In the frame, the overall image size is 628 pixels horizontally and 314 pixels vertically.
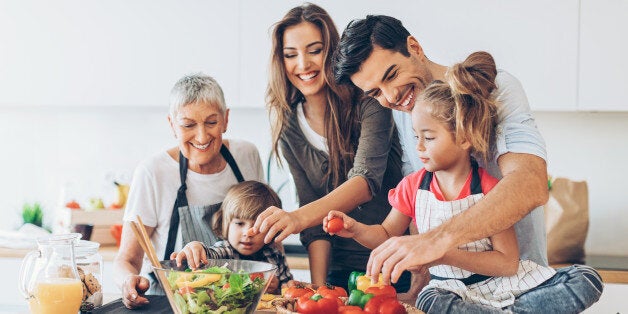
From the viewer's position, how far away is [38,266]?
1820mm

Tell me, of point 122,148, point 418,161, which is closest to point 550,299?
point 418,161

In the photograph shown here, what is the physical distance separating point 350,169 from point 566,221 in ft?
4.48

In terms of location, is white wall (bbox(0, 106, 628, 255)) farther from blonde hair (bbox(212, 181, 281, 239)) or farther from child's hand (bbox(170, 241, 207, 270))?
child's hand (bbox(170, 241, 207, 270))

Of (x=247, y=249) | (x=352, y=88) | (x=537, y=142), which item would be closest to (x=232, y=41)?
(x=352, y=88)

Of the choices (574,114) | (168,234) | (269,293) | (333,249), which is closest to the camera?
(269,293)

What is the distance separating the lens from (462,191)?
208cm

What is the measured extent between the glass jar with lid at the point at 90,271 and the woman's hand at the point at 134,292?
6cm

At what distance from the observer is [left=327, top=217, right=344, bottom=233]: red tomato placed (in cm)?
192

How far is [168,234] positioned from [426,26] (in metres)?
1.64

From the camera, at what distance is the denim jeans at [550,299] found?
181cm

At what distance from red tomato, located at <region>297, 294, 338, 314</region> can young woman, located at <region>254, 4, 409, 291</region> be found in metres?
0.60

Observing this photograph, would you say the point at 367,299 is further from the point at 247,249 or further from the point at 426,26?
the point at 426,26

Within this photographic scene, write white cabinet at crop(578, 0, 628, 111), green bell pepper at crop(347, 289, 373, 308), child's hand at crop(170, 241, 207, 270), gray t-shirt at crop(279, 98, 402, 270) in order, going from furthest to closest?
1. white cabinet at crop(578, 0, 628, 111)
2. gray t-shirt at crop(279, 98, 402, 270)
3. child's hand at crop(170, 241, 207, 270)
4. green bell pepper at crop(347, 289, 373, 308)

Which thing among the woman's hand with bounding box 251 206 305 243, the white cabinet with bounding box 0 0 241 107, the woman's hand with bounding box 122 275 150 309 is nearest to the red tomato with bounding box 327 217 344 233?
the woman's hand with bounding box 251 206 305 243
